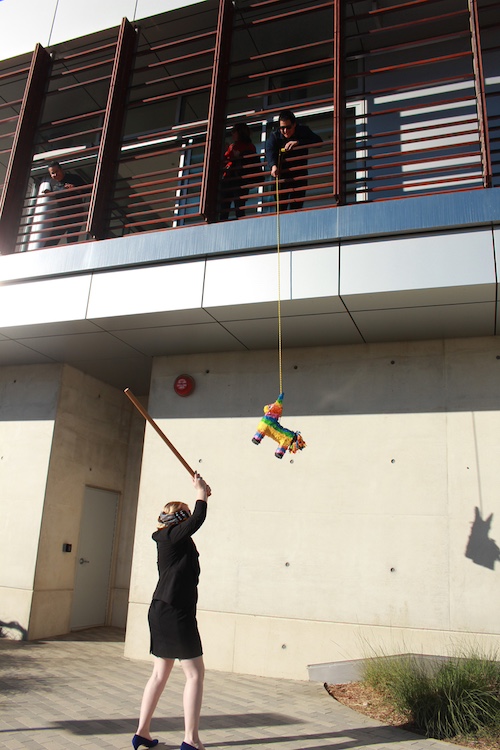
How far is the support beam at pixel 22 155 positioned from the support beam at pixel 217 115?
3291mm

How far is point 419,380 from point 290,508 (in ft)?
8.06

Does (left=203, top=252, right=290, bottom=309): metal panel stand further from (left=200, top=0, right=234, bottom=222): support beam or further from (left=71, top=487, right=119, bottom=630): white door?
(left=71, top=487, right=119, bottom=630): white door

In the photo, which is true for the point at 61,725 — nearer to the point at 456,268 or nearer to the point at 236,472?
the point at 236,472

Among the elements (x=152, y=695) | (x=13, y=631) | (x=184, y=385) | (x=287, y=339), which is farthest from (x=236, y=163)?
(x=13, y=631)

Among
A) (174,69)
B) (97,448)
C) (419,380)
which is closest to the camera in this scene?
(419,380)

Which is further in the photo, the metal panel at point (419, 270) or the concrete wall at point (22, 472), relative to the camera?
the concrete wall at point (22, 472)

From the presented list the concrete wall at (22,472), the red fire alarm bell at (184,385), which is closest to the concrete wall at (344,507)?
the red fire alarm bell at (184,385)

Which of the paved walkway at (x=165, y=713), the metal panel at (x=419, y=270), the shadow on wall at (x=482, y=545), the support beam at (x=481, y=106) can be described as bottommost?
the paved walkway at (x=165, y=713)

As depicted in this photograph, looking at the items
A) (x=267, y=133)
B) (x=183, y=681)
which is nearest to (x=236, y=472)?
(x=183, y=681)

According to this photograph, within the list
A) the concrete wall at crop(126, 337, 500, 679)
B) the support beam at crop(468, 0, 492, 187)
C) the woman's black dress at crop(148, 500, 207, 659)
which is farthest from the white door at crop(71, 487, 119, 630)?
the support beam at crop(468, 0, 492, 187)

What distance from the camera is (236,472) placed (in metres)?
8.86

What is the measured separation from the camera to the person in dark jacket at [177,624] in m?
4.45

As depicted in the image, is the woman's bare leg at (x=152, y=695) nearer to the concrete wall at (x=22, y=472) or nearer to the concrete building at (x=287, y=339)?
the concrete building at (x=287, y=339)

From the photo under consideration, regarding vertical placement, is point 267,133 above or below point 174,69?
below
